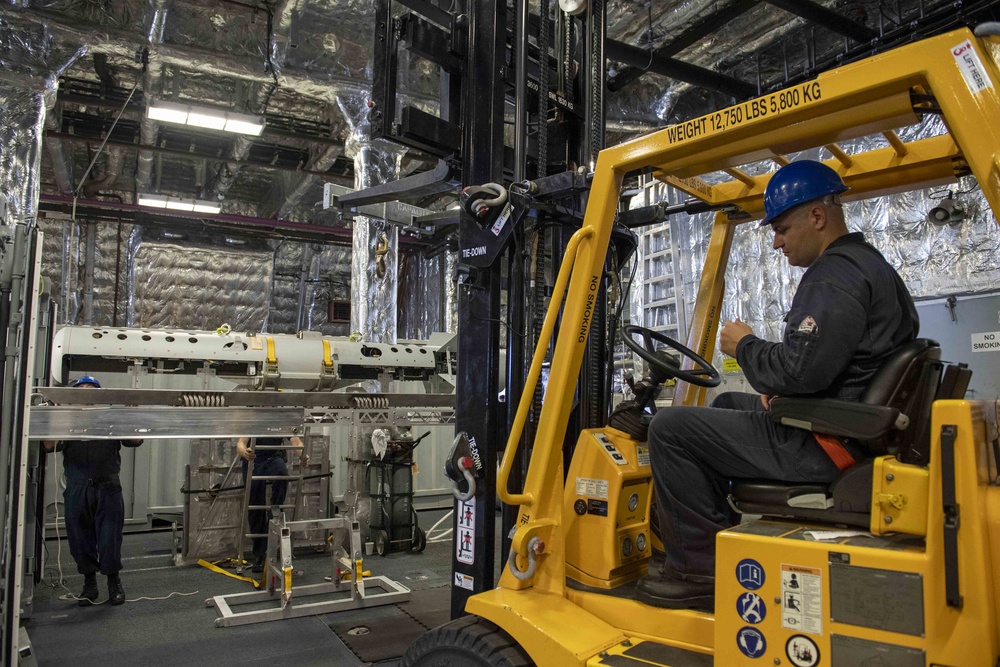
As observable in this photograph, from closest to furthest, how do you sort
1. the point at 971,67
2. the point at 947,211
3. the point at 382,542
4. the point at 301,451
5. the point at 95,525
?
the point at 971,67 → the point at 947,211 → the point at 95,525 → the point at 382,542 → the point at 301,451

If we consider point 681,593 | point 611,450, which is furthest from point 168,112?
point 681,593

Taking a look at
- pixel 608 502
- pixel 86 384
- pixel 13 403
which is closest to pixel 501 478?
pixel 608 502

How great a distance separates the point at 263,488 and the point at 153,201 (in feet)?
26.3

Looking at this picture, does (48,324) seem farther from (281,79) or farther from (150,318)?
(150,318)

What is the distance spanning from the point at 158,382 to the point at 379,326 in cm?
423

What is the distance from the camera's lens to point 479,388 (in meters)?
3.80

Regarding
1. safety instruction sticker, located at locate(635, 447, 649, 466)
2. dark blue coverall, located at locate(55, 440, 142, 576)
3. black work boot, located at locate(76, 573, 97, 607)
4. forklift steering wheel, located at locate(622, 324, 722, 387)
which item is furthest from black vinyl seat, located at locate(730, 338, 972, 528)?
black work boot, located at locate(76, 573, 97, 607)

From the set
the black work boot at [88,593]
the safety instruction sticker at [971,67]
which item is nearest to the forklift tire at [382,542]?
the black work boot at [88,593]

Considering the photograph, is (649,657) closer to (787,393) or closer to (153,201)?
(787,393)

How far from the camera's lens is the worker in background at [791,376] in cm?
239

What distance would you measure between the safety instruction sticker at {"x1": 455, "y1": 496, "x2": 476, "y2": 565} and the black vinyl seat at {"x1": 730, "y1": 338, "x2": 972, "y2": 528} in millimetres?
1790

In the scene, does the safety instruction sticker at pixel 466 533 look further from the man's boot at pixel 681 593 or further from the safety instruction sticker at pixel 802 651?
the safety instruction sticker at pixel 802 651

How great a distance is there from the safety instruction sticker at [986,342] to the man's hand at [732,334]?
504 centimetres

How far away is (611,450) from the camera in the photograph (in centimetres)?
309
